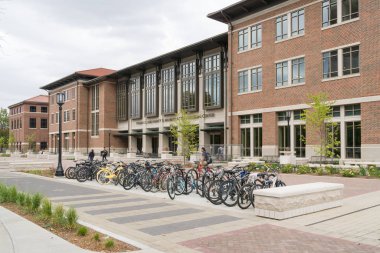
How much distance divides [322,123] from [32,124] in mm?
83161

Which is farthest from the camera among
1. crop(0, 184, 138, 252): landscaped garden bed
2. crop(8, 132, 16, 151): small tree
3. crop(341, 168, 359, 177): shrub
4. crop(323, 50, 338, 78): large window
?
crop(8, 132, 16, 151): small tree

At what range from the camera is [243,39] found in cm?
3619

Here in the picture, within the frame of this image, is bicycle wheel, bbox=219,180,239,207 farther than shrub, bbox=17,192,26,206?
Yes

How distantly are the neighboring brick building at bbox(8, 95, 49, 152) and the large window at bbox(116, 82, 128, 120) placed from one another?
40.0 metres

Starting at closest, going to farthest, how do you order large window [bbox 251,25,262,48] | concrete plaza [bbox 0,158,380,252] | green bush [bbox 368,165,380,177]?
concrete plaza [bbox 0,158,380,252], green bush [bbox 368,165,380,177], large window [bbox 251,25,262,48]

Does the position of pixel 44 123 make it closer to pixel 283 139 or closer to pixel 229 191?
pixel 283 139

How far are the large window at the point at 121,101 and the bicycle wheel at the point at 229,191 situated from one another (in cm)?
4898

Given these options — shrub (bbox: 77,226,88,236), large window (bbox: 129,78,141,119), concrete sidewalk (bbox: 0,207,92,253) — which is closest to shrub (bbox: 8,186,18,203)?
concrete sidewalk (bbox: 0,207,92,253)

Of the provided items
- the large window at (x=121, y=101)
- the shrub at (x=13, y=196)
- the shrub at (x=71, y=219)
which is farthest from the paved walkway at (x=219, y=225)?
the large window at (x=121, y=101)

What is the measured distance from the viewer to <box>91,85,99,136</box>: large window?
207 ft

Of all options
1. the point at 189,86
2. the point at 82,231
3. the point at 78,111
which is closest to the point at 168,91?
the point at 189,86

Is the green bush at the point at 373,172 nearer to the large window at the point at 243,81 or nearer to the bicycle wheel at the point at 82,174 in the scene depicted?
the bicycle wheel at the point at 82,174

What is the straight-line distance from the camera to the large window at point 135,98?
5588cm

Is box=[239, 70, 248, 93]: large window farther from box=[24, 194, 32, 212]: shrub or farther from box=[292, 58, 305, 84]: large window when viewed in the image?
box=[24, 194, 32, 212]: shrub
